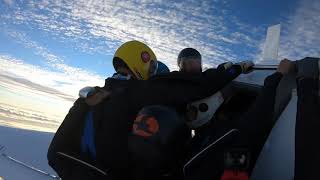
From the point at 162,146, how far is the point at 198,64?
55.4 inches

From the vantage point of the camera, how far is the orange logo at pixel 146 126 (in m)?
2.66

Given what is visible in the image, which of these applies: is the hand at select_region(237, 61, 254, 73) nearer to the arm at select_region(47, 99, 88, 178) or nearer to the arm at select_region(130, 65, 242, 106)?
the arm at select_region(130, 65, 242, 106)

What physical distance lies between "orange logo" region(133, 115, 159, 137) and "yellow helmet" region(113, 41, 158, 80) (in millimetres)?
1174

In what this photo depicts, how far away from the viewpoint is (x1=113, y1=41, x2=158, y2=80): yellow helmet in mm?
3949

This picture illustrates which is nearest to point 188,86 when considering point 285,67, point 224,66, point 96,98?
point 224,66

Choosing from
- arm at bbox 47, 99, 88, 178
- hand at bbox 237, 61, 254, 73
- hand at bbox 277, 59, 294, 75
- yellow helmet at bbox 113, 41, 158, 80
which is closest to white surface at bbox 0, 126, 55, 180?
yellow helmet at bbox 113, 41, 158, 80

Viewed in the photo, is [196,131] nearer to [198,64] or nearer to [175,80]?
[175,80]

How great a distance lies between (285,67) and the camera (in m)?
2.54

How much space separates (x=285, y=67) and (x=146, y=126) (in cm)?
96

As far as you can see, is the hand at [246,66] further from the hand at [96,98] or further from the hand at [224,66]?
the hand at [96,98]

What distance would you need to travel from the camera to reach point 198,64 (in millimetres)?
3873

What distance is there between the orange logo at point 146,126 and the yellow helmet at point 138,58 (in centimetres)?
117

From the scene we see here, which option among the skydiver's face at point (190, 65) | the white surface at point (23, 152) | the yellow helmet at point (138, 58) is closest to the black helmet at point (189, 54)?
the skydiver's face at point (190, 65)

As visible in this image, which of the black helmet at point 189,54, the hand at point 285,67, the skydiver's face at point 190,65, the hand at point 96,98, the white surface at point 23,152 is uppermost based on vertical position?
the black helmet at point 189,54
